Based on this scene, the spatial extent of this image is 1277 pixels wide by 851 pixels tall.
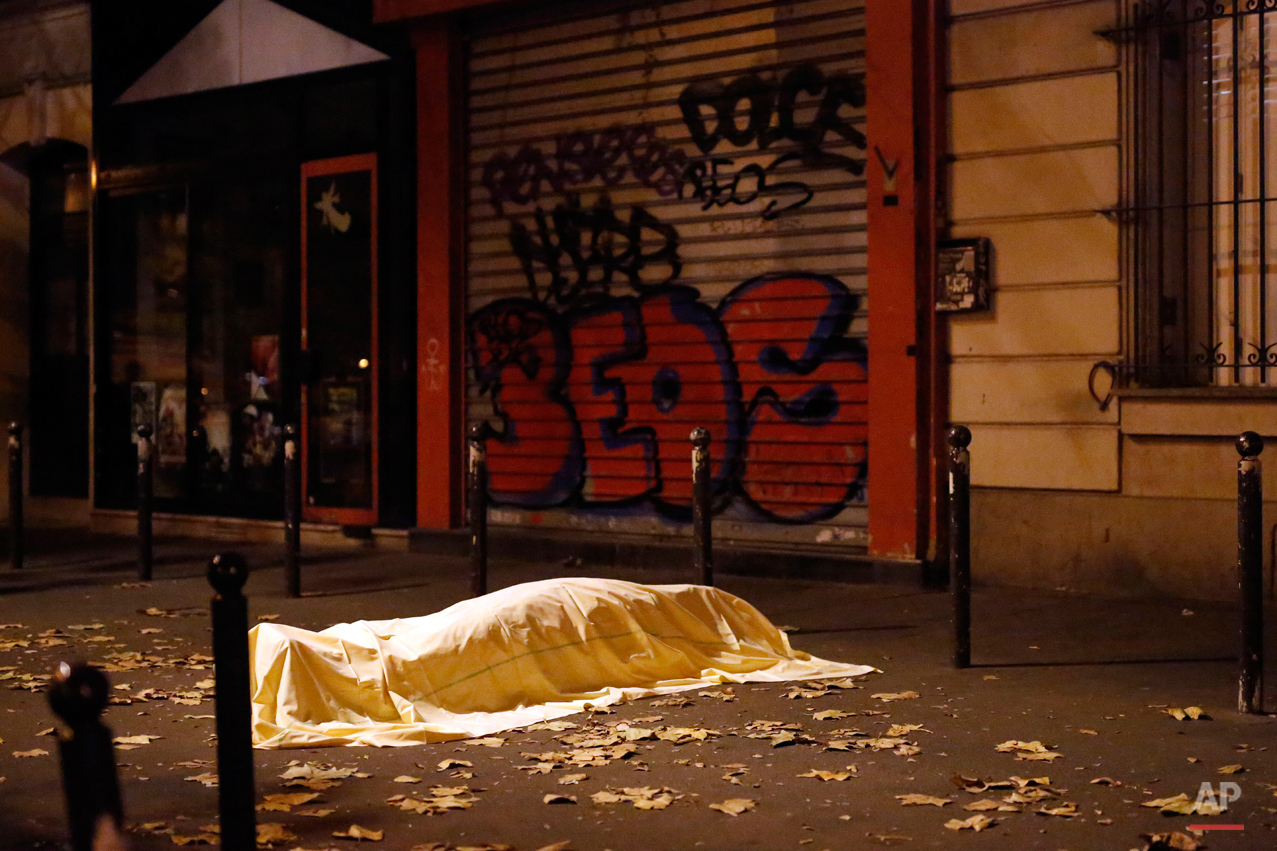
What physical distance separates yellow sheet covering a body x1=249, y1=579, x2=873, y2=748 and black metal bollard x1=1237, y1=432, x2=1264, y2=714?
176cm

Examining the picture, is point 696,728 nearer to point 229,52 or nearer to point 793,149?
point 793,149

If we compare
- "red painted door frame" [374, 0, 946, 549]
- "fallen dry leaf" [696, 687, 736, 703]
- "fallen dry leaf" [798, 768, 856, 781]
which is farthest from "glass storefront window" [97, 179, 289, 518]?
"fallen dry leaf" [798, 768, 856, 781]

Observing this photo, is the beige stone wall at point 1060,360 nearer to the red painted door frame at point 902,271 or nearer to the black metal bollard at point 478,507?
the red painted door frame at point 902,271

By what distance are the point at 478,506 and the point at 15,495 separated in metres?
4.63

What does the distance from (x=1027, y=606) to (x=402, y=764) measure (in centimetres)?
482

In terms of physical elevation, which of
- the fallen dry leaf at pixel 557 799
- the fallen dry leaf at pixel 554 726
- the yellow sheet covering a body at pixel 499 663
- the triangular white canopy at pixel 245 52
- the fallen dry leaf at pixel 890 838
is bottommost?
the fallen dry leaf at pixel 557 799

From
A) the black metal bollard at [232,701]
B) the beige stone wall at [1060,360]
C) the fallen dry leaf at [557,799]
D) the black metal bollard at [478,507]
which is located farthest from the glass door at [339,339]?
the black metal bollard at [232,701]

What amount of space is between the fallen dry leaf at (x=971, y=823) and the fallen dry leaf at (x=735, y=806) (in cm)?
64

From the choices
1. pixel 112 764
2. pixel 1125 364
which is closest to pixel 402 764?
pixel 112 764

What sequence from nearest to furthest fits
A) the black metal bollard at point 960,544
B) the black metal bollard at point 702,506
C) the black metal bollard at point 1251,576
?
the black metal bollard at point 1251,576, the black metal bollard at point 960,544, the black metal bollard at point 702,506

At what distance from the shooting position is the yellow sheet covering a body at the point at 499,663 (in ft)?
18.5

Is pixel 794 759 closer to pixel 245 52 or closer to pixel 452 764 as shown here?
pixel 452 764

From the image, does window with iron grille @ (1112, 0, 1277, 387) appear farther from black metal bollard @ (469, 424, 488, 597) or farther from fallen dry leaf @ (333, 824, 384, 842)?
fallen dry leaf @ (333, 824, 384, 842)

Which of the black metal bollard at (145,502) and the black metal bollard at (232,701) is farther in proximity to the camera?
the black metal bollard at (145,502)
